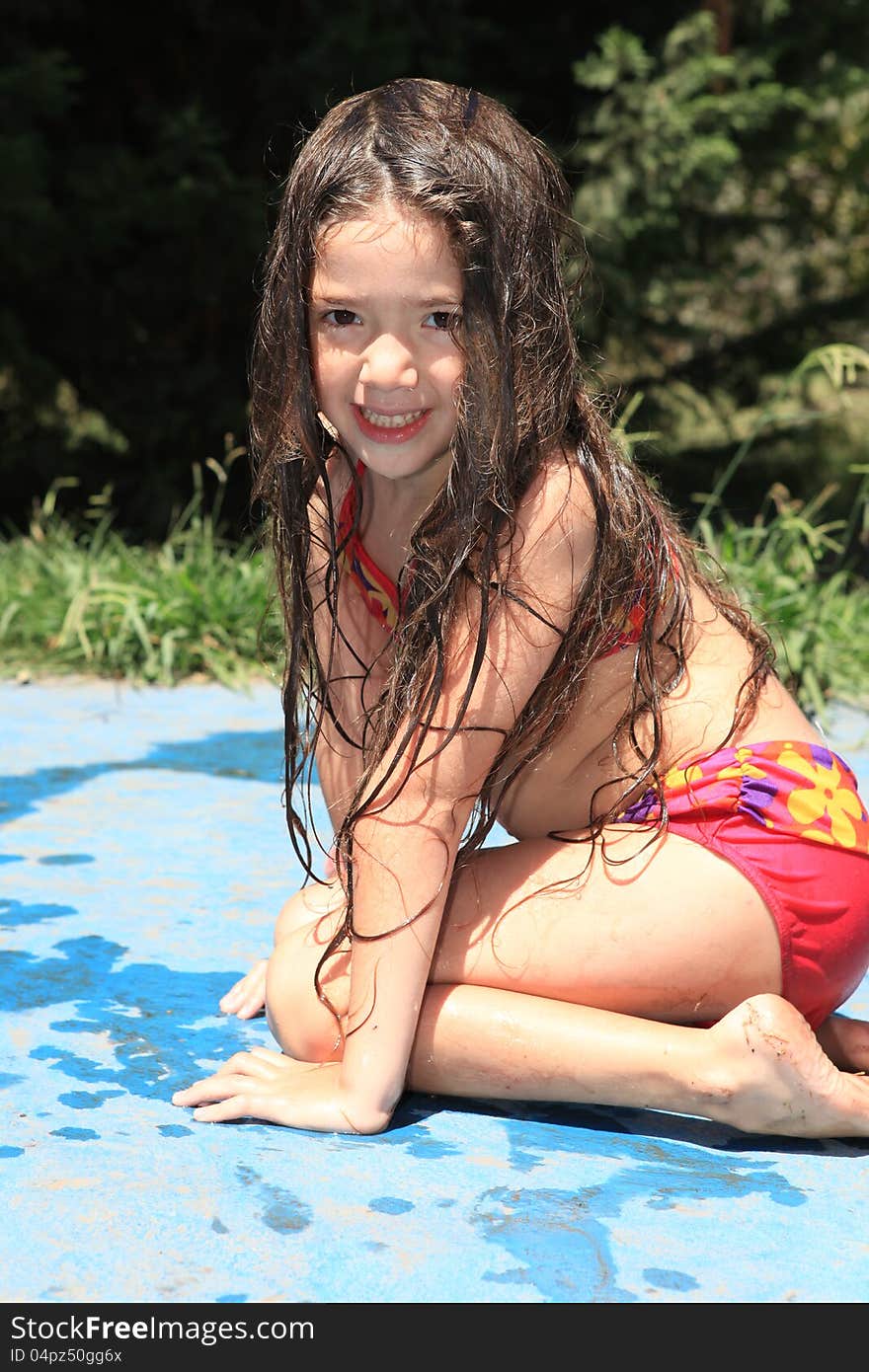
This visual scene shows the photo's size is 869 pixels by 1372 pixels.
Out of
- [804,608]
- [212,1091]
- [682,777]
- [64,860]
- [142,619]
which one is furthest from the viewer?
[142,619]

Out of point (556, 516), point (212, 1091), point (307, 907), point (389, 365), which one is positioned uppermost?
point (389, 365)

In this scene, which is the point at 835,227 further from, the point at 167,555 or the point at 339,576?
the point at 339,576

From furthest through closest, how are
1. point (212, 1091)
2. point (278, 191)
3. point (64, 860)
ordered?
point (278, 191)
point (64, 860)
point (212, 1091)

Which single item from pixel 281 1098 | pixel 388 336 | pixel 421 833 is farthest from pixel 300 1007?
pixel 388 336

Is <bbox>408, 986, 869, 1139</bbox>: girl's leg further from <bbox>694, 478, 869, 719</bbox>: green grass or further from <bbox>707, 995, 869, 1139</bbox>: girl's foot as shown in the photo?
<bbox>694, 478, 869, 719</bbox>: green grass

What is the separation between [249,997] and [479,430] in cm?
81

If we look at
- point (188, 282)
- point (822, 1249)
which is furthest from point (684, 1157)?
point (188, 282)

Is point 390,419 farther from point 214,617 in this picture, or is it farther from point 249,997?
point 214,617

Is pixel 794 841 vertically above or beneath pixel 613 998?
above

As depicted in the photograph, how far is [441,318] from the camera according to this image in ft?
5.42

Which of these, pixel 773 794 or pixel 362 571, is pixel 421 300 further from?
pixel 773 794

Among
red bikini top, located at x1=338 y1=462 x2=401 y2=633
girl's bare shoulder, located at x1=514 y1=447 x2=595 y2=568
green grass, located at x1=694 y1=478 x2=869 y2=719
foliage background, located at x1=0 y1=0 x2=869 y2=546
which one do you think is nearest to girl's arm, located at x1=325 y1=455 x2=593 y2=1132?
girl's bare shoulder, located at x1=514 y1=447 x2=595 y2=568

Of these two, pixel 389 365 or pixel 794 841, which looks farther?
pixel 794 841

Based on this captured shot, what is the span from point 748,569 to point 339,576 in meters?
2.39
